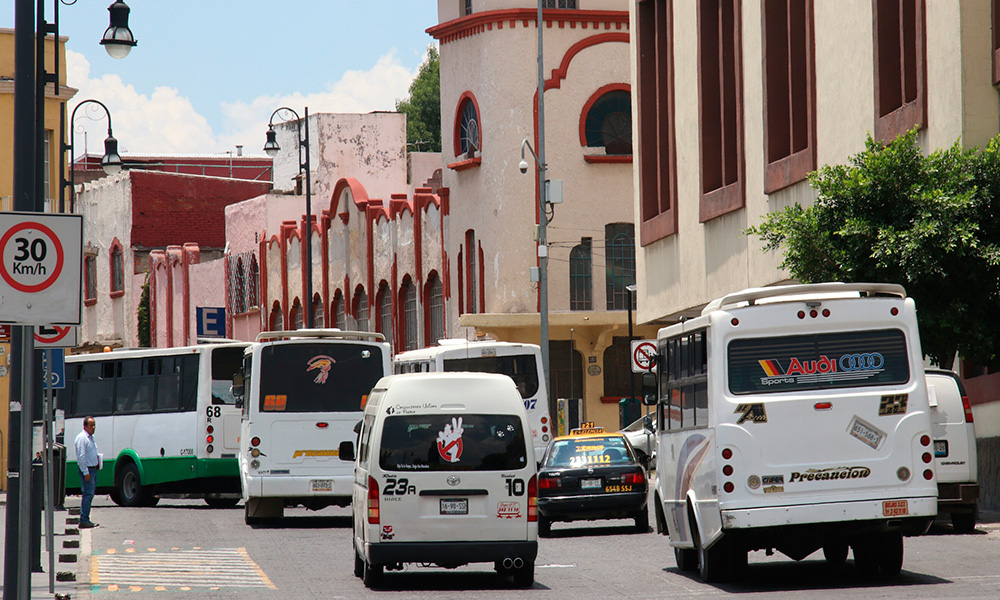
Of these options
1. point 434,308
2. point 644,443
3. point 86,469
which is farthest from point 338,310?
point 86,469

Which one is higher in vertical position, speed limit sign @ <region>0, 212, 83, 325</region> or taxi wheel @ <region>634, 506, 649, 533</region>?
speed limit sign @ <region>0, 212, 83, 325</region>

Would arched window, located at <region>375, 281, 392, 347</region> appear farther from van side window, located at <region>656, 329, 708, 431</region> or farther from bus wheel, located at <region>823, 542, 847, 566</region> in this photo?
bus wheel, located at <region>823, 542, 847, 566</region>

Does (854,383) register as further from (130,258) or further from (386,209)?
(130,258)

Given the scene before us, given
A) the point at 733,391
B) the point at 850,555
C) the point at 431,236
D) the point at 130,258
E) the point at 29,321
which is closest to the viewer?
the point at 29,321

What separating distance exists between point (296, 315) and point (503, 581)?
43.6 m

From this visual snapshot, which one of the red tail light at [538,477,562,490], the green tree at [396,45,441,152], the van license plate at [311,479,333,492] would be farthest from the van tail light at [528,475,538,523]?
the green tree at [396,45,441,152]

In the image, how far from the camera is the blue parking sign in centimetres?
5695

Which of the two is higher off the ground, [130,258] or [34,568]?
[130,258]

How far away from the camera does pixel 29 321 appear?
10273mm

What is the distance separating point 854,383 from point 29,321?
7661mm

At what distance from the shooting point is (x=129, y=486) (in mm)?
30438

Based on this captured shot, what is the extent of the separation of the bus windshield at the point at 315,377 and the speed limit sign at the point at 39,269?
1371 centimetres

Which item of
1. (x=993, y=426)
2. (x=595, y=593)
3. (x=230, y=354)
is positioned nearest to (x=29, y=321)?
(x=595, y=593)

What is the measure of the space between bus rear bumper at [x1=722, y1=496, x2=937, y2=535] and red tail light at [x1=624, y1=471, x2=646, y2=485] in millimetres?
7663
